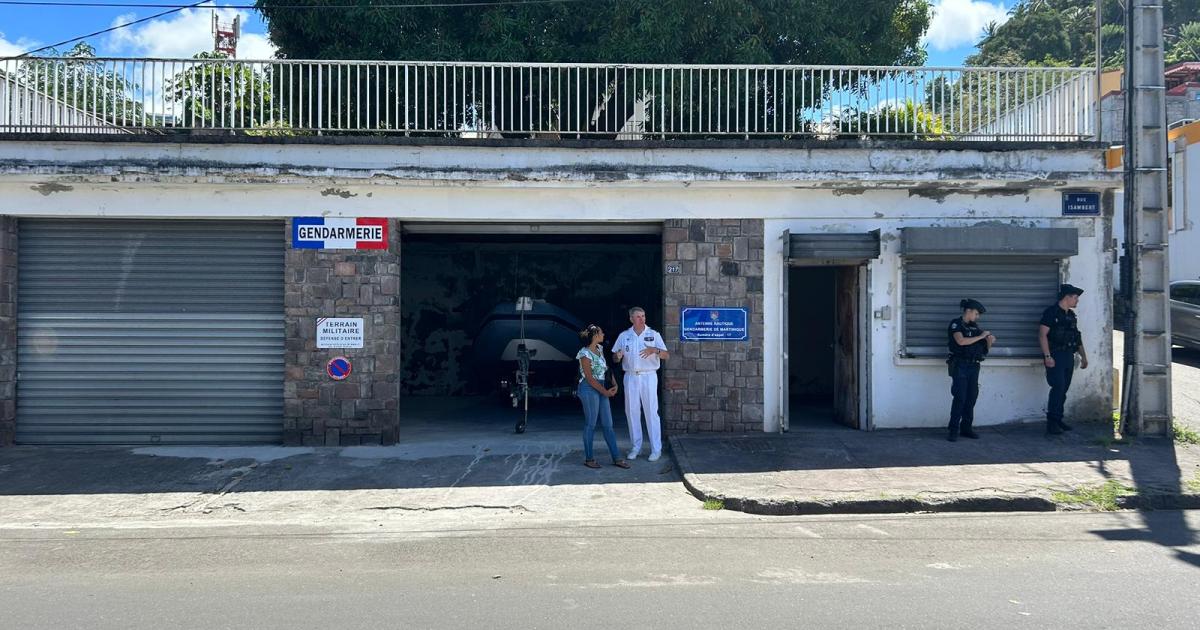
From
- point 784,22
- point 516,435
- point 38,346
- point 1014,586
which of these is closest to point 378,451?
point 516,435

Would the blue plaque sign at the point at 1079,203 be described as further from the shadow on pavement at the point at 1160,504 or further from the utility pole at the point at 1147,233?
the shadow on pavement at the point at 1160,504

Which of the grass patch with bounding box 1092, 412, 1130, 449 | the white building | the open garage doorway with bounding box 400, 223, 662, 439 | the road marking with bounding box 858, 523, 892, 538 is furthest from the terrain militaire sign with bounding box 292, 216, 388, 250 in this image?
the grass patch with bounding box 1092, 412, 1130, 449

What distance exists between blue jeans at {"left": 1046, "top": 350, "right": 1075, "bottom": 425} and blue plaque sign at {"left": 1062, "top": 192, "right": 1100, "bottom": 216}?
5.92 feet

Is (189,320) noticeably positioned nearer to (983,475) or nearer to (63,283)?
(63,283)

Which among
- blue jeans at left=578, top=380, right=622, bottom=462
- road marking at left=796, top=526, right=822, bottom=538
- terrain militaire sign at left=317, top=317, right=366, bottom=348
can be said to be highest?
terrain militaire sign at left=317, top=317, right=366, bottom=348

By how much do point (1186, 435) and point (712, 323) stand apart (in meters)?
5.54

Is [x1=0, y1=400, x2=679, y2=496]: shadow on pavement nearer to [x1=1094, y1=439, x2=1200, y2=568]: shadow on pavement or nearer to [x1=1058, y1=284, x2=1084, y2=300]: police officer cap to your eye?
[x1=1094, y1=439, x2=1200, y2=568]: shadow on pavement

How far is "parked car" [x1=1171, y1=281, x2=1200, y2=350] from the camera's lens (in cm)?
1538

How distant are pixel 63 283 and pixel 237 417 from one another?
2.59 m

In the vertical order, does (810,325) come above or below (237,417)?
above

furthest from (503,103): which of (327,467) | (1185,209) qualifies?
(1185,209)

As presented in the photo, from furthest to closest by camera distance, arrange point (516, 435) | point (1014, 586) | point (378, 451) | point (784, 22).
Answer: point (784, 22) → point (516, 435) → point (378, 451) → point (1014, 586)

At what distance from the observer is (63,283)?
10375mm

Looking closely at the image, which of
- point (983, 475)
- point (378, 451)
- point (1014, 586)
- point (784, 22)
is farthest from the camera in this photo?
point (784, 22)
